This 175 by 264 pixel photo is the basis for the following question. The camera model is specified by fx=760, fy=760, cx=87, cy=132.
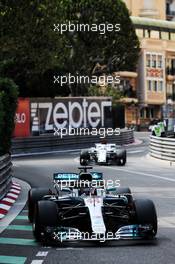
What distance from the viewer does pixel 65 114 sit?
45.3m

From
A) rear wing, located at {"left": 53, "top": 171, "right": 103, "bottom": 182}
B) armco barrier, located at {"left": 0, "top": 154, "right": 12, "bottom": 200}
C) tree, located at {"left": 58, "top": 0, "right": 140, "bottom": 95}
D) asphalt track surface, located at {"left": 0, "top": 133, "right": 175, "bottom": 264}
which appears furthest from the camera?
tree, located at {"left": 58, "top": 0, "right": 140, "bottom": 95}

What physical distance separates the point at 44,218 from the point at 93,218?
2.27 ft

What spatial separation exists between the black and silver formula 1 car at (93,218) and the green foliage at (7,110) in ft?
33.2

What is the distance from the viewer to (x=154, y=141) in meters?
37.2

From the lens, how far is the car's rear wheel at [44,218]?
1069cm

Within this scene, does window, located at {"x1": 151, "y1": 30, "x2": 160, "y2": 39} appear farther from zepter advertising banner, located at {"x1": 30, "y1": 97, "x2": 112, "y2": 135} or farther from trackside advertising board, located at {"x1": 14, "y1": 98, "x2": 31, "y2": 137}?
trackside advertising board, located at {"x1": 14, "y1": 98, "x2": 31, "y2": 137}

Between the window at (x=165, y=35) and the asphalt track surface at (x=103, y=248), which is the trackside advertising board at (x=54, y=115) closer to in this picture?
the asphalt track surface at (x=103, y=248)

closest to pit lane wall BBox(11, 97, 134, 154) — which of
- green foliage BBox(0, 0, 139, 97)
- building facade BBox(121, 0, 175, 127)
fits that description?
green foliage BBox(0, 0, 139, 97)

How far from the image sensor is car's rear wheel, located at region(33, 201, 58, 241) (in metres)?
10.7

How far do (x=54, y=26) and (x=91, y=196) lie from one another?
3076 centimetres

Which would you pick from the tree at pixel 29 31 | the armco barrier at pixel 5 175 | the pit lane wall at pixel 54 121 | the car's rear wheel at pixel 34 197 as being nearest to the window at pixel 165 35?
the pit lane wall at pixel 54 121

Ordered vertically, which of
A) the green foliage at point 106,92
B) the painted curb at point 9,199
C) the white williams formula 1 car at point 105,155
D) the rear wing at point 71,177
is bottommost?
the painted curb at point 9,199

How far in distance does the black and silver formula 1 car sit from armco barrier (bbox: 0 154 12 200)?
19.6 feet

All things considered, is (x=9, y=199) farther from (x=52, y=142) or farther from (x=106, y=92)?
(x=106, y=92)
